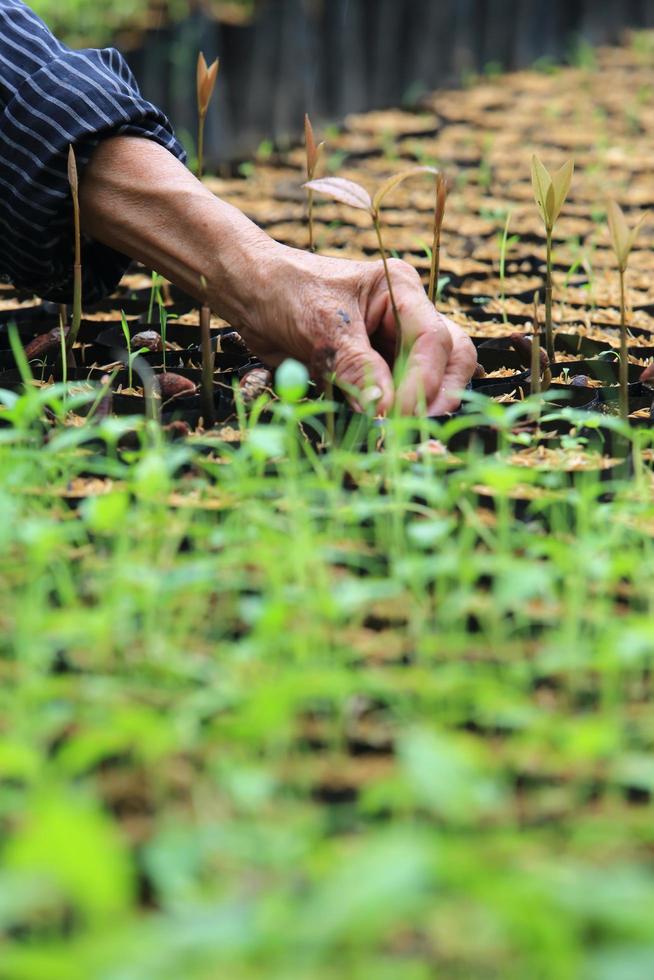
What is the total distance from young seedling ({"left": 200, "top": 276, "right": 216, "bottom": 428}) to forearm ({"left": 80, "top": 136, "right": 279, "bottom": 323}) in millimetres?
106

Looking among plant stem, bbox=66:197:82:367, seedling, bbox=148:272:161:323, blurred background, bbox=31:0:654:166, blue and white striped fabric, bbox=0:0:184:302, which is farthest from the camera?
blurred background, bbox=31:0:654:166

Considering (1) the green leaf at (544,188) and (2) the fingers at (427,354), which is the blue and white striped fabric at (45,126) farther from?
(1) the green leaf at (544,188)

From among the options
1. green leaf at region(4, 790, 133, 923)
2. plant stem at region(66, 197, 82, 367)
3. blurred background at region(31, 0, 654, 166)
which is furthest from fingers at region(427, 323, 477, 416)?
blurred background at region(31, 0, 654, 166)

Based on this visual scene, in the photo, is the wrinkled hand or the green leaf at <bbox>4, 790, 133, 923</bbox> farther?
the wrinkled hand

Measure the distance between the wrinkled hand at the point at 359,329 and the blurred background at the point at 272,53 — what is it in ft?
6.23

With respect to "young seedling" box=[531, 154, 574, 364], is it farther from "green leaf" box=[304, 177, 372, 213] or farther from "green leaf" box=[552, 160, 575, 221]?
"green leaf" box=[304, 177, 372, 213]

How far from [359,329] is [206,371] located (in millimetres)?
228

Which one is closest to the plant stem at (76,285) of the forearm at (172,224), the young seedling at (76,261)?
the young seedling at (76,261)

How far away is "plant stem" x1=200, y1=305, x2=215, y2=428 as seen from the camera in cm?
161

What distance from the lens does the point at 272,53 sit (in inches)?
160

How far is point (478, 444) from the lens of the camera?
5.14ft

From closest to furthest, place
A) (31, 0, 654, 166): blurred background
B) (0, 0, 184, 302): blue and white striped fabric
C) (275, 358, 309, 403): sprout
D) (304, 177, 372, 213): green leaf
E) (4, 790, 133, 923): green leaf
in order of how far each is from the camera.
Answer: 1. (4, 790, 133, 923): green leaf
2. (275, 358, 309, 403): sprout
3. (304, 177, 372, 213): green leaf
4. (0, 0, 184, 302): blue and white striped fabric
5. (31, 0, 654, 166): blurred background

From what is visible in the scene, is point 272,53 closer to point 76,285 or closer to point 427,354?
point 76,285

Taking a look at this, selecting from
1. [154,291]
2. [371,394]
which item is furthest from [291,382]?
[154,291]
